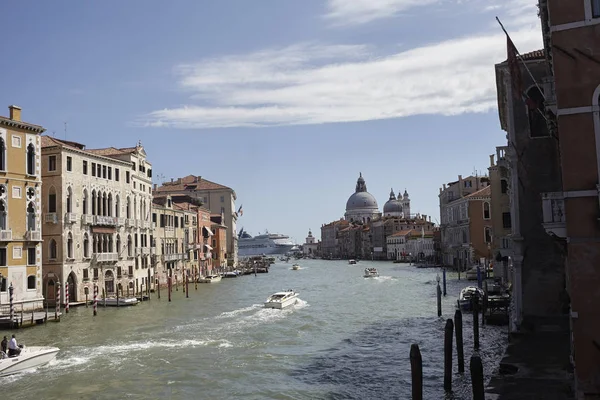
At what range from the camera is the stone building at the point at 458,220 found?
195 ft

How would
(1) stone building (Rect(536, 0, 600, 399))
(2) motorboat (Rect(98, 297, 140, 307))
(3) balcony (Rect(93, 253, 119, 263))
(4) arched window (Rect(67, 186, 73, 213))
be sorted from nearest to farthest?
(1) stone building (Rect(536, 0, 600, 399)) < (2) motorboat (Rect(98, 297, 140, 307)) < (4) arched window (Rect(67, 186, 73, 213)) < (3) balcony (Rect(93, 253, 119, 263))

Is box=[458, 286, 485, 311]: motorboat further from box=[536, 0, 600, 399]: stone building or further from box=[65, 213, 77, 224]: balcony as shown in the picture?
box=[65, 213, 77, 224]: balcony

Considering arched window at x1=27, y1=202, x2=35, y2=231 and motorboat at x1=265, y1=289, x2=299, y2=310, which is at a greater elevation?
arched window at x1=27, y1=202, x2=35, y2=231

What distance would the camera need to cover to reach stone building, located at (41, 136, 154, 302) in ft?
108

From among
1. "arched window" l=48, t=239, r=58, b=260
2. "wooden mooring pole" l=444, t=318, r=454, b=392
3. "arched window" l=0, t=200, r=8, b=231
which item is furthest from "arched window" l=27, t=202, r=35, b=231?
"wooden mooring pole" l=444, t=318, r=454, b=392

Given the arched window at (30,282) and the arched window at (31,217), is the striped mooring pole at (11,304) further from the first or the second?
the arched window at (31,217)

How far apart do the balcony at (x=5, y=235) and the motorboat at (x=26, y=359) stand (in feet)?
36.1

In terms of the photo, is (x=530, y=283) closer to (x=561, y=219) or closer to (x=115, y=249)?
(x=561, y=219)

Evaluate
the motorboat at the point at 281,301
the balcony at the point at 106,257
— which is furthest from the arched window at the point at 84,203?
the motorboat at the point at 281,301

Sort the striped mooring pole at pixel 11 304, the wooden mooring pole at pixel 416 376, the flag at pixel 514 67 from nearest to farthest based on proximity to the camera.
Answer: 1. the wooden mooring pole at pixel 416 376
2. the flag at pixel 514 67
3. the striped mooring pole at pixel 11 304

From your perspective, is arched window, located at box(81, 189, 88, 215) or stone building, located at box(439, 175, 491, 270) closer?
arched window, located at box(81, 189, 88, 215)

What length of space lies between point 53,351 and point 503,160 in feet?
52.8

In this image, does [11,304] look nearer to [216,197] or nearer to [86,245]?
[86,245]

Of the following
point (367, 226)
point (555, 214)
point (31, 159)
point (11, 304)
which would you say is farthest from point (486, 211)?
point (367, 226)
